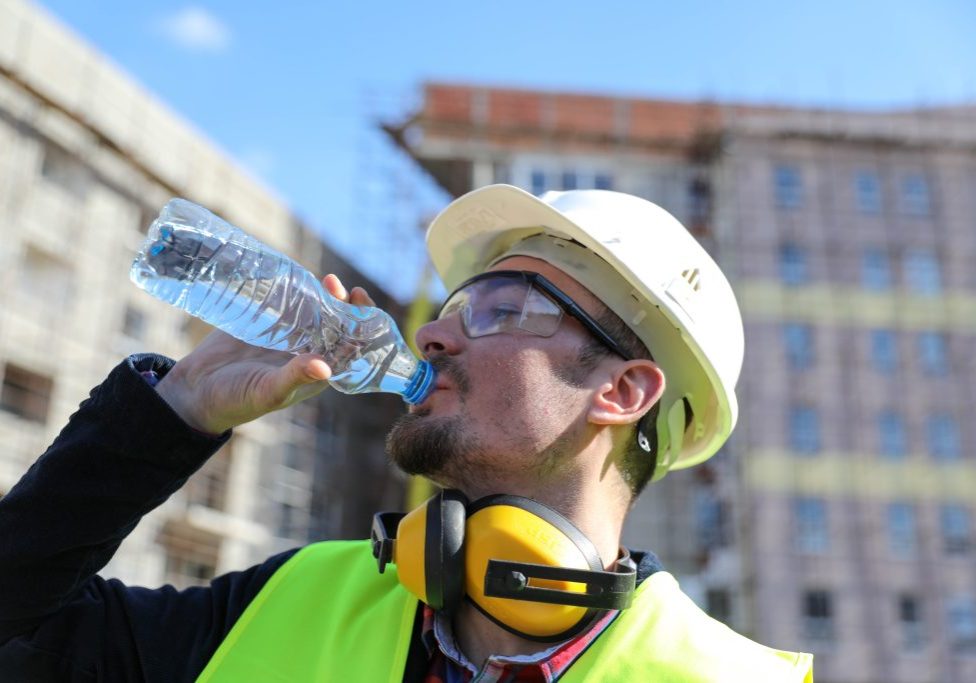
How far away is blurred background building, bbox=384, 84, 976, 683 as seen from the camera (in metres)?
27.2

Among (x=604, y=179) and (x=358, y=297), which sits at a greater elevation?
(x=604, y=179)

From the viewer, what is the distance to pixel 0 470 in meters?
18.0

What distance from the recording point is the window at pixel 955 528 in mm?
28156

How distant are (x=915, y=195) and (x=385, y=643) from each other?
107ft

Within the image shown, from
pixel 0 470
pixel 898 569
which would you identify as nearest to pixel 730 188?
pixel 898 569

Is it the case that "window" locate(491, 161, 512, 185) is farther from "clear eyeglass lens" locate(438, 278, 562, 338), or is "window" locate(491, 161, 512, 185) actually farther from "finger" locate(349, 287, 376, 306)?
"finger" locate(349, 287, 376, 306)

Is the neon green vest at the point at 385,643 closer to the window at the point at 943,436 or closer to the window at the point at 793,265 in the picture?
Result: the window at the point at 943,436

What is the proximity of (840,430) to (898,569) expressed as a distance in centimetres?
389

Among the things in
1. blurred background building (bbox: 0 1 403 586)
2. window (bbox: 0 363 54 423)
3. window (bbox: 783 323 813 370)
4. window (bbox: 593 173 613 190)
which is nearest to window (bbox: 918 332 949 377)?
window (bbox: 783 323 813 370)

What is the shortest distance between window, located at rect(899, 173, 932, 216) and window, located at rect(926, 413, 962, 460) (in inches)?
249

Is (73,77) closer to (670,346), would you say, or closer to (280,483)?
(280,483)

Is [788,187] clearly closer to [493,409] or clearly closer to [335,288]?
[493,409]

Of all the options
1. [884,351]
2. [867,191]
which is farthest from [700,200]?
[884,351]

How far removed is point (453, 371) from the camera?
2.73 meters
